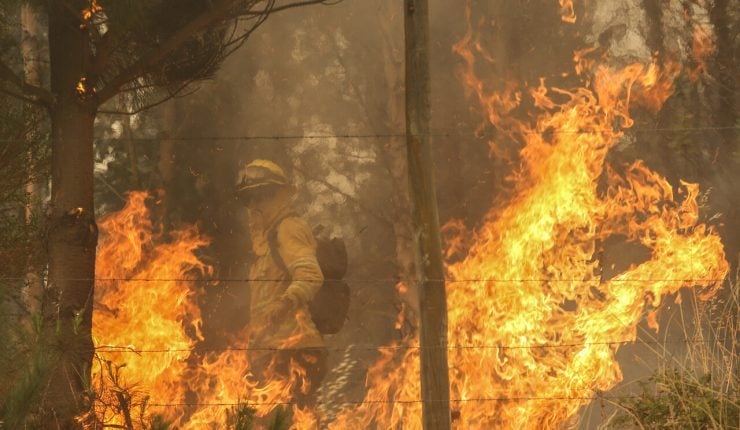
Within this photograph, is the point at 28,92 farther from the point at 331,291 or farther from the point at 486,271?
the point at 331,291

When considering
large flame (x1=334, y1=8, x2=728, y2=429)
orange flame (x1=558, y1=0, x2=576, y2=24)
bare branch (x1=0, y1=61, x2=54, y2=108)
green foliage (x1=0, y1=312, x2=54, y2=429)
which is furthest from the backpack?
green foliage (x1=0, y1=312, x2=54, y2=429)

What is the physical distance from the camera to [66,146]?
731 cm

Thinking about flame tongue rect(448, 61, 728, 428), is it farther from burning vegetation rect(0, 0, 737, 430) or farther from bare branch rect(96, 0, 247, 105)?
bare branch rect(96, 0, 247, 105)

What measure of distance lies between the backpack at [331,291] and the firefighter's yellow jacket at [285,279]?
1.00 m

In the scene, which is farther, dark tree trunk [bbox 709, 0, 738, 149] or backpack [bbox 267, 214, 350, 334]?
dark tree trunk [bbox 709, 0, 738, 149]

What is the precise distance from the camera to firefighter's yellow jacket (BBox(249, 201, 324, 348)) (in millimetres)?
11977

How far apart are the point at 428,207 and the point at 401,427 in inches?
168

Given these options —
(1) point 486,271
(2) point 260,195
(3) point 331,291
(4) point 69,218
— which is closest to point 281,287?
(2) point 260,195

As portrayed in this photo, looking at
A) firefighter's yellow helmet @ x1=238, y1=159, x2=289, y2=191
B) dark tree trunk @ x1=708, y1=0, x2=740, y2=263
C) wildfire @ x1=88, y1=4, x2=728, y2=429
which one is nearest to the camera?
wildfire @ x1=88, y1=4, x2=728, y2=429

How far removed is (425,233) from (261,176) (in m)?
A: 5.43

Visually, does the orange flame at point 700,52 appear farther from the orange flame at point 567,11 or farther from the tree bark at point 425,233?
the tree bark at point 425,233

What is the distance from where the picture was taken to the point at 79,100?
24.2ft

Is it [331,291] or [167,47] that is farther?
[331,291]

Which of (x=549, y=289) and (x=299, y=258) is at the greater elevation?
(x=299, y=258)
